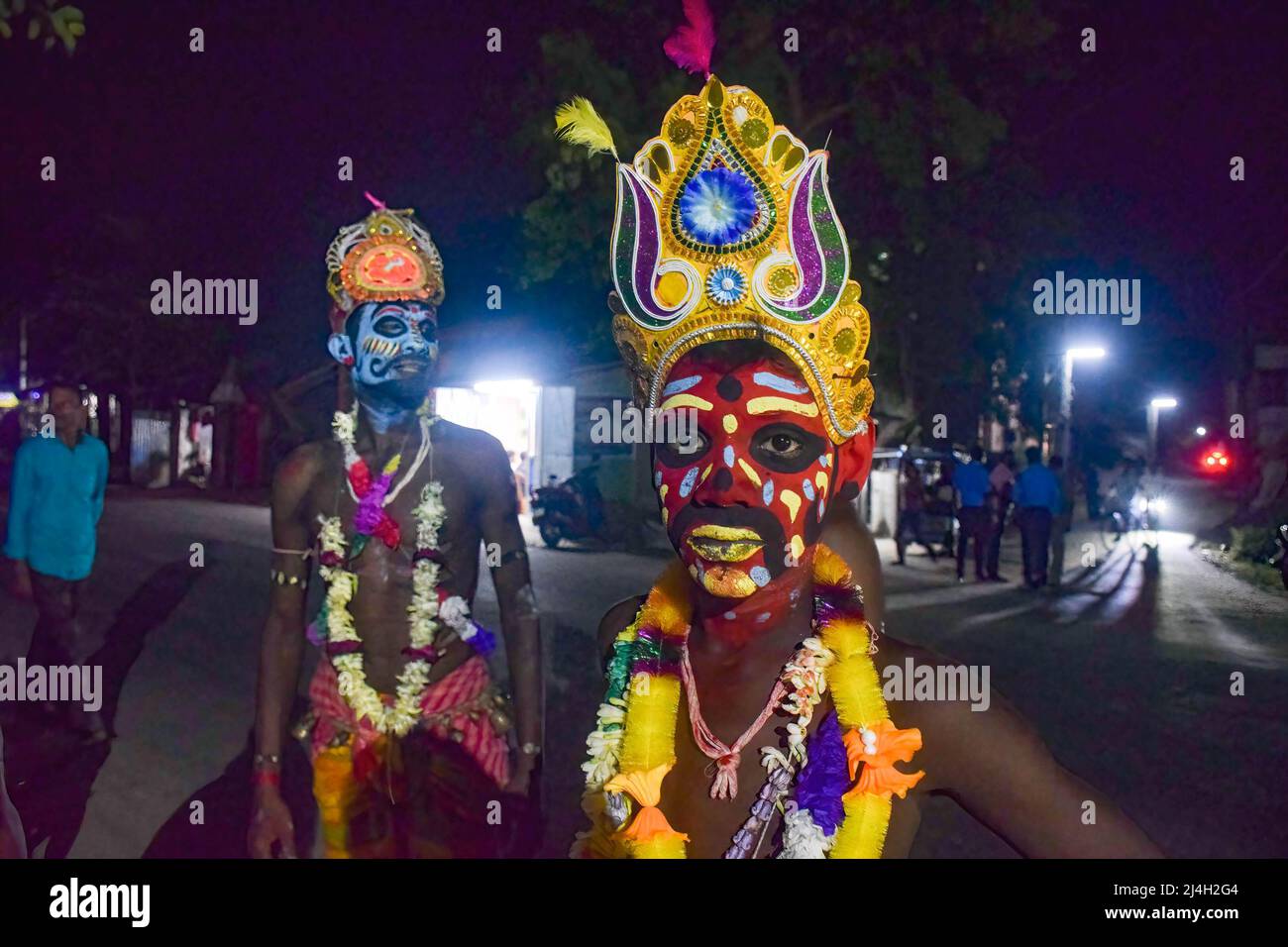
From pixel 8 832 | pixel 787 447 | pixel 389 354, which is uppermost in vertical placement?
pixel 389 354

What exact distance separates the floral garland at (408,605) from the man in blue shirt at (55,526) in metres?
3.43

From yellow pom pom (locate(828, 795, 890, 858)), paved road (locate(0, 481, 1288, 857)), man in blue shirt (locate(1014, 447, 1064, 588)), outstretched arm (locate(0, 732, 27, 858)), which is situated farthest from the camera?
man in blue shirt (locate(1014, 447, 1064, 588))

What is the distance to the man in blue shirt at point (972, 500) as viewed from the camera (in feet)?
43.2

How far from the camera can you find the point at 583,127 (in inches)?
96.3

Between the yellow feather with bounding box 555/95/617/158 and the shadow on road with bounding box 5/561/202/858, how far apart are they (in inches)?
152

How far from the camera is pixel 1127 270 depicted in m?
18.8

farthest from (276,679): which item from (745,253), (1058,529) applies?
(1058,529)

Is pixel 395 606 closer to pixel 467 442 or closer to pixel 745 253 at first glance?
pixel 467 442

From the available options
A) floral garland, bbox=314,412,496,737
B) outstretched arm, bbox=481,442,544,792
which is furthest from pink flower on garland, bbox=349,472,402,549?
outstretched arm, bbox=481,442,544,792

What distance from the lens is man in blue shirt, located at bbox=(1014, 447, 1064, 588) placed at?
12.4m

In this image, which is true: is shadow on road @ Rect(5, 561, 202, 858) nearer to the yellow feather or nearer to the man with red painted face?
the man with red painted face

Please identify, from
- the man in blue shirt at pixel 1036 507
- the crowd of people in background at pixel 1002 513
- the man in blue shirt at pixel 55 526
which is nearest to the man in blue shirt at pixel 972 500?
the crowd of people in background at pixel 1002 513

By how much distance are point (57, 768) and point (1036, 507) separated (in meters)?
10.3

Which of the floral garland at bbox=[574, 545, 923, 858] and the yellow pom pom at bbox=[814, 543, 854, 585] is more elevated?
the yellow pom pom at bbox=[814, 543, 854, 585]
